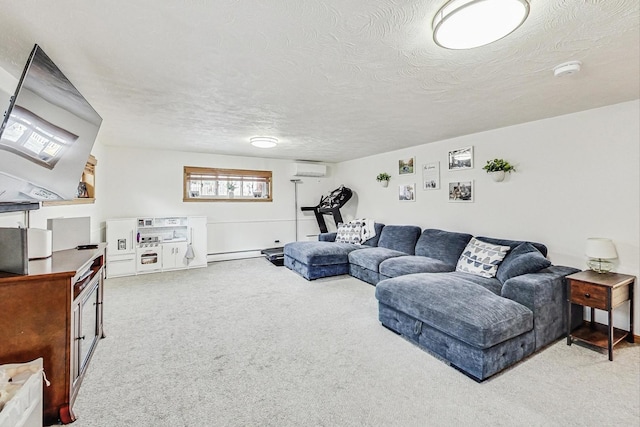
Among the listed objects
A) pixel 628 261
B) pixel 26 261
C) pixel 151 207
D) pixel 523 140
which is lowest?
pixel 628 261

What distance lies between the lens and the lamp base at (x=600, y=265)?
2.71 meters

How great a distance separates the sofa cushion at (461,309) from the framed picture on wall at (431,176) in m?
2.20

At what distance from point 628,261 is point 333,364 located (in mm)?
2898

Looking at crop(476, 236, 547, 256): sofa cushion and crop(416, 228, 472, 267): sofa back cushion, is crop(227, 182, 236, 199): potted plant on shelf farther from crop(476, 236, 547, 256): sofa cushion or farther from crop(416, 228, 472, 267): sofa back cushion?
crop(476, 236, 547, 256): sofa cushion

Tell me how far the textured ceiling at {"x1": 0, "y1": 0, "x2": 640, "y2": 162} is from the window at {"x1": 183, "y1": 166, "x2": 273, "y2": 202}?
7.53 feet

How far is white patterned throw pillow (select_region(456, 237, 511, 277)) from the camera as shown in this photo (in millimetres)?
3151

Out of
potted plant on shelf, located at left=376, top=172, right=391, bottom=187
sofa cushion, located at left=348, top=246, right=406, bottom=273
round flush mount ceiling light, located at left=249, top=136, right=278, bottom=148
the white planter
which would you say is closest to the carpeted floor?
sofa cushion, located at left=348, top=246, right=406, bottom=273

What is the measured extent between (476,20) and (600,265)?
2.77 metres

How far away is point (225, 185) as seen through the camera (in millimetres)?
5938

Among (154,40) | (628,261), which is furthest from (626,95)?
(154,40)

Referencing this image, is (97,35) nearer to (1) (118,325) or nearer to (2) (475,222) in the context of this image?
(1) (118,325)

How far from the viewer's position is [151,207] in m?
5.25

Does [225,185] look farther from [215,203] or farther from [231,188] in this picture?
[215,203]

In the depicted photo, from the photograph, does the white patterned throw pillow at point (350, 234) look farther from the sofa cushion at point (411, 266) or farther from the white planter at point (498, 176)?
the white planter at point (498, 176)
